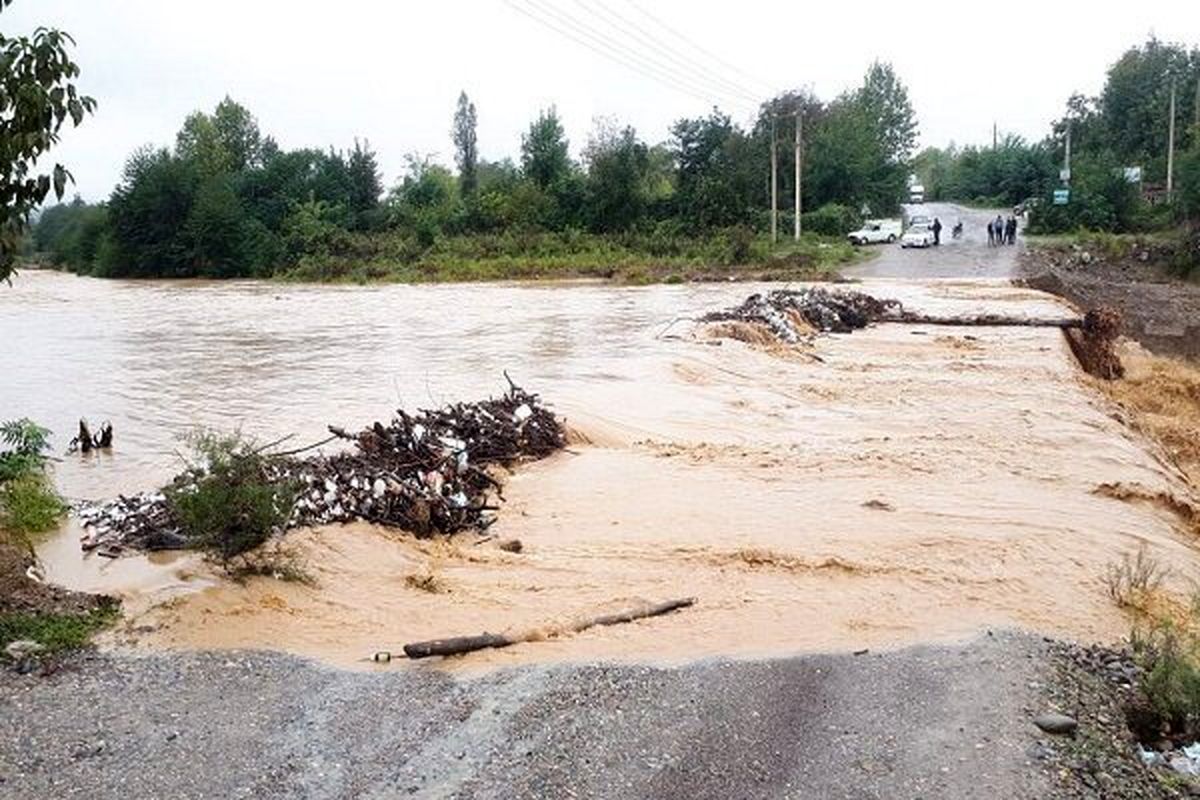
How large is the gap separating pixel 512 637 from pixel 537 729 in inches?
55.1

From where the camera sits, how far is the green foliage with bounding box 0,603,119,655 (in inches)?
265

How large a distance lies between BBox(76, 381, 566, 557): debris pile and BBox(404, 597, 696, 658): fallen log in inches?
106

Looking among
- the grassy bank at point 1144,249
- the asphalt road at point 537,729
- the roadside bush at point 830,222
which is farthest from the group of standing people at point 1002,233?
the asphalt road at point 537,729

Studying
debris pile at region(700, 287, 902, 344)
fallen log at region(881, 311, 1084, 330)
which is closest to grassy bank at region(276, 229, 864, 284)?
debris pile at region(700, 287, 902, 344)

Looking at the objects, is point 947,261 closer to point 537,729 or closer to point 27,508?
point 27,508

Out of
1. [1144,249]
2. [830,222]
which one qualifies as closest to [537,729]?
[1144,249]

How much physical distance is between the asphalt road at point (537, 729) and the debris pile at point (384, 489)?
8.55 ft

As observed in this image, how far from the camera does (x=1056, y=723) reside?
5.32m

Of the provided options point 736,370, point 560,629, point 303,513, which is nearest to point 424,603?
point 560,629

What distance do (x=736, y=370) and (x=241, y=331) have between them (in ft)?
53.6

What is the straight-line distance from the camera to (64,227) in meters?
92.1

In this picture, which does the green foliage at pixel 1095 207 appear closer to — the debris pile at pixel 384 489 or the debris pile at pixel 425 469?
the debris pile at pixel 425 469

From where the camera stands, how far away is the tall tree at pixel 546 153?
68062 millimetres

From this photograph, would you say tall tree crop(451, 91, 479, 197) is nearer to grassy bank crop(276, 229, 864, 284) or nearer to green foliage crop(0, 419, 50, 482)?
grassy bank crop(276, 229, 864, 284)
